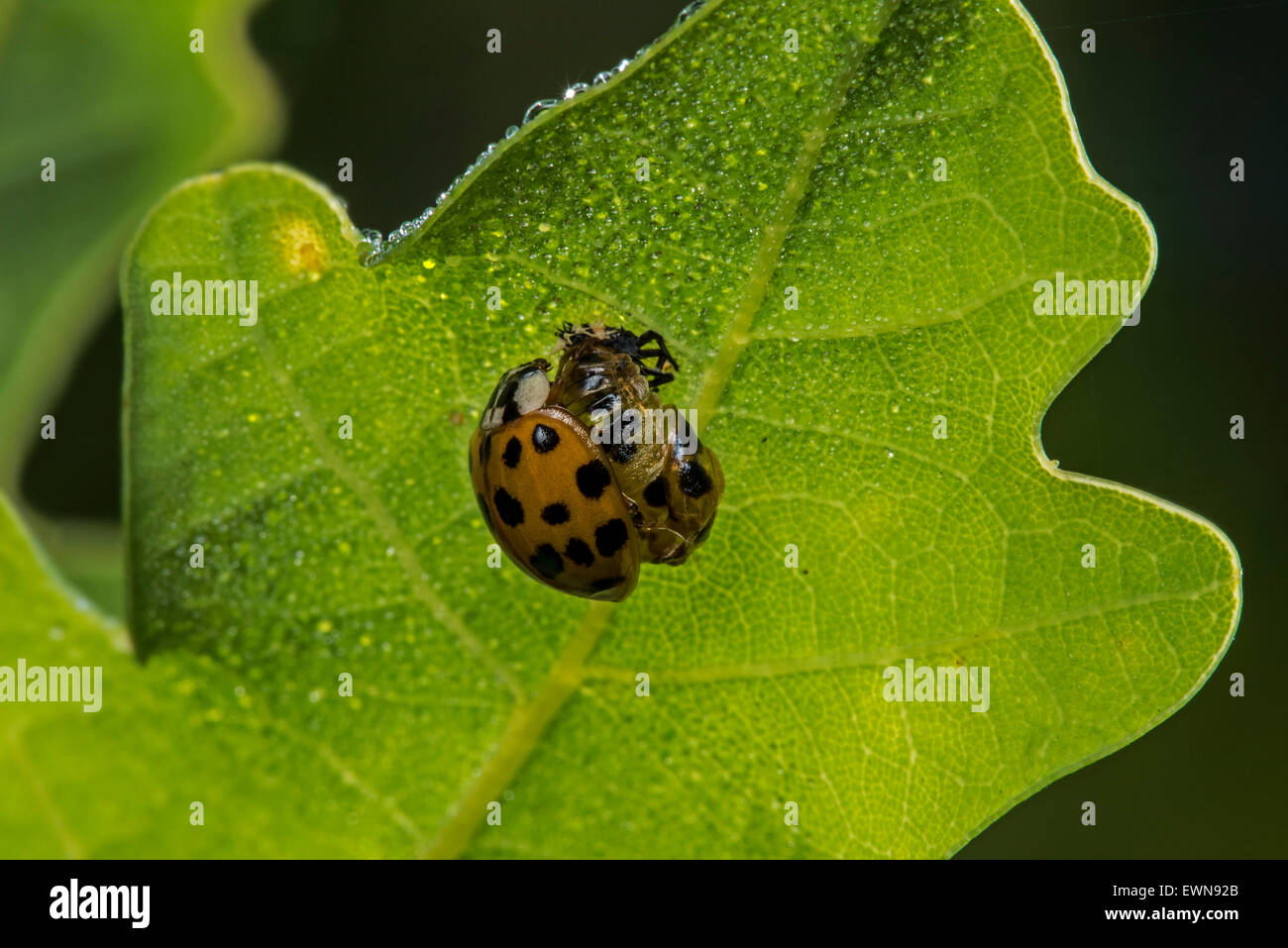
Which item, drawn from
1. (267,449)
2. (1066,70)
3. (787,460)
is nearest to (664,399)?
Result: (787,460)

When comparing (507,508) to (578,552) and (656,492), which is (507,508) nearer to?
(578,552)

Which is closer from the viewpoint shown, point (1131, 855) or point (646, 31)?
point (646, 31)

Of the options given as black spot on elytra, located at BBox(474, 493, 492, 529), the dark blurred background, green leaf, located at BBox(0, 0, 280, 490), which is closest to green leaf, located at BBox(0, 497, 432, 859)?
black spot on elytra, located at BBox(474, 493, 492, 529)

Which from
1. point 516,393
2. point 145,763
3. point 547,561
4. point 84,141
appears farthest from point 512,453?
point 84,141

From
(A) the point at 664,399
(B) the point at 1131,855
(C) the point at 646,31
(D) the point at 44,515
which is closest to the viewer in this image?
(A) the point at 664,399
